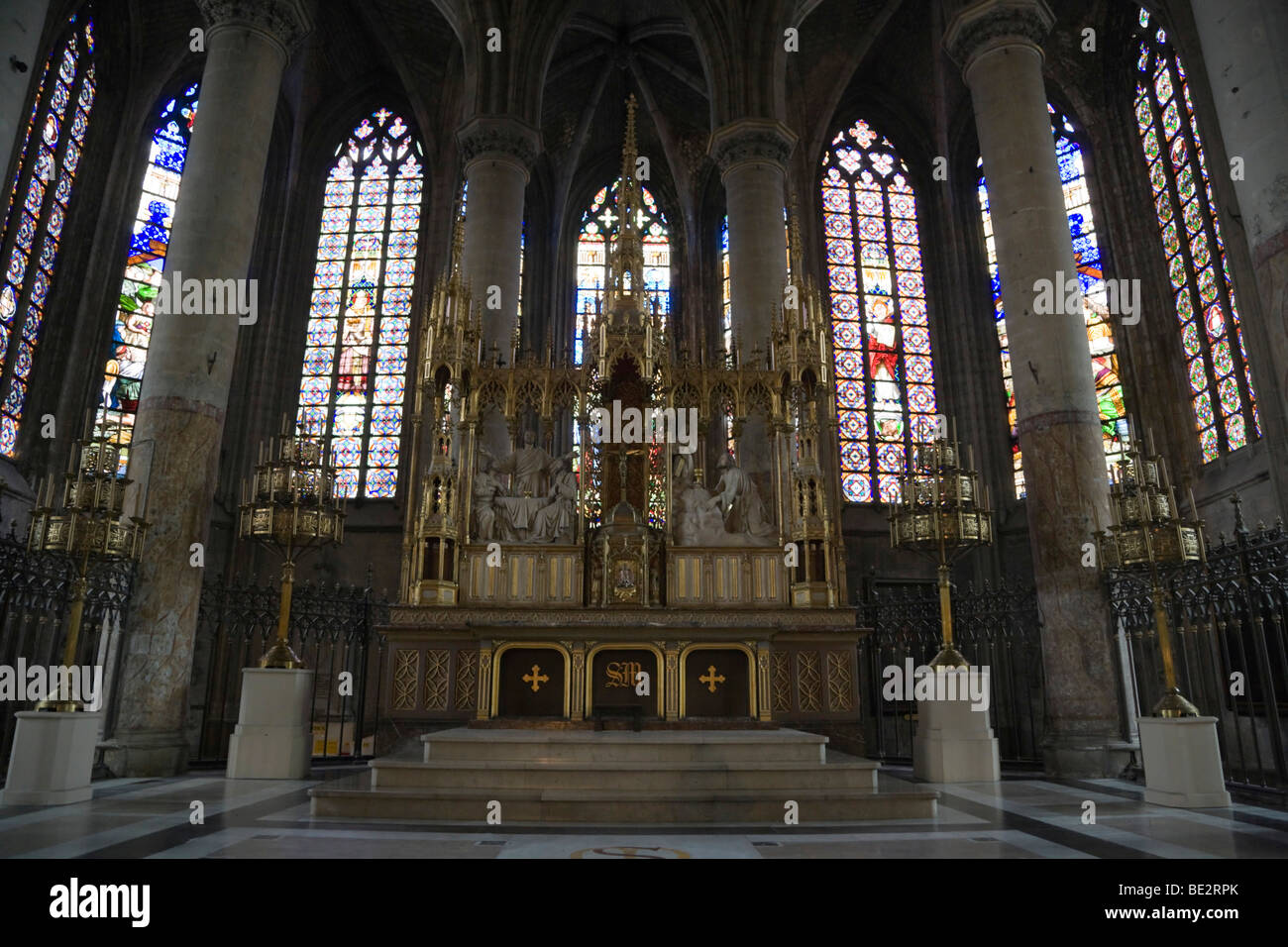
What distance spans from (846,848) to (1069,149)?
21.5 m

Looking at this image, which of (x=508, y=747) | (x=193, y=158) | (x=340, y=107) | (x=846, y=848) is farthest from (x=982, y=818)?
(x=340, y=107)

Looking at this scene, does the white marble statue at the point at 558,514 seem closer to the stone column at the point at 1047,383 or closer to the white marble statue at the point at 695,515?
the white marble statue at the point at 695,515

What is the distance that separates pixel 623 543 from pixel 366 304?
15334 millimetres

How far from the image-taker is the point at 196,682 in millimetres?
17516

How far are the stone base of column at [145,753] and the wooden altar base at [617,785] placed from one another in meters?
3.96

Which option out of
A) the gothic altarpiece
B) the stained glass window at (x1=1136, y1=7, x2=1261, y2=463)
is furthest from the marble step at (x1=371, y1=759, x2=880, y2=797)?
the stained glass window at (x1=1136, y1=7, x2=1261, y2=463)

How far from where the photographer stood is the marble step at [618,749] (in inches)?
282

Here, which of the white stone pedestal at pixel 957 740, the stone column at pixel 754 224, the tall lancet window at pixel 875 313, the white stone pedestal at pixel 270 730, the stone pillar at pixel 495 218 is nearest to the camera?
the white stone pedestal at pixel 957 740

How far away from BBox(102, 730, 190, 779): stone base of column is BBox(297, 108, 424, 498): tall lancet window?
11.2m

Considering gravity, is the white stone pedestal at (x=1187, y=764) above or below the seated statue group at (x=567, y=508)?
below

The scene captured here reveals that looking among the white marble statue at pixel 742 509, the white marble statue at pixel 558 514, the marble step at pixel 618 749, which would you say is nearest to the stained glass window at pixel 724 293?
the white marble statue at pixel 742 509

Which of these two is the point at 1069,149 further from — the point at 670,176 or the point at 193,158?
the point at 193,158

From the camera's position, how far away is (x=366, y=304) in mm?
22656

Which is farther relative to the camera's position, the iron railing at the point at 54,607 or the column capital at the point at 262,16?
the column capital at the point at 262,16
